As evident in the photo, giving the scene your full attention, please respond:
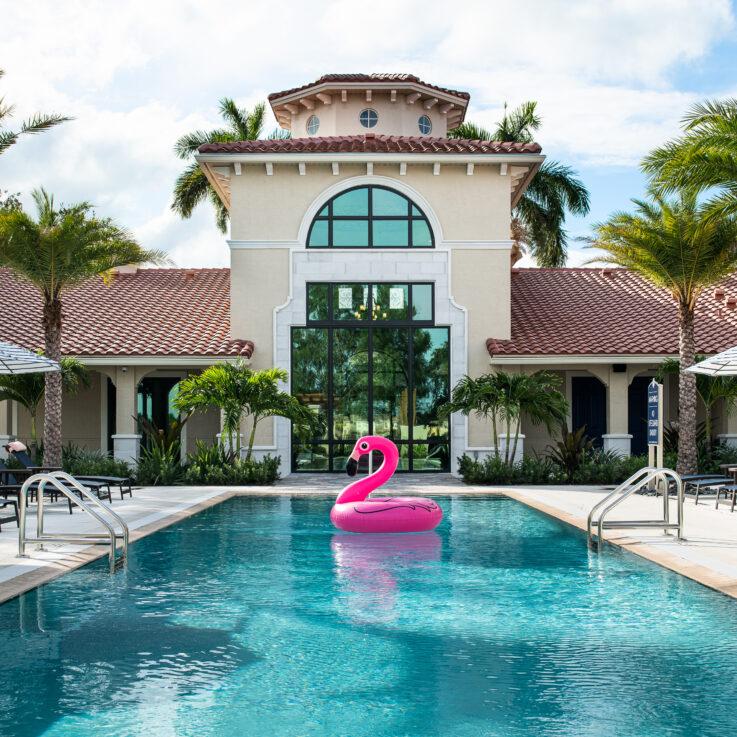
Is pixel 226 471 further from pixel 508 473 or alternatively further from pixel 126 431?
pixel 508 473

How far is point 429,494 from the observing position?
1764cm

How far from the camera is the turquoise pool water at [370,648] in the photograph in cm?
536

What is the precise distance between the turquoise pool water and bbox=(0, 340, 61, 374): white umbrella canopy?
3771mm

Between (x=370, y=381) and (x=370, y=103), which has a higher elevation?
(x=370, y=103)

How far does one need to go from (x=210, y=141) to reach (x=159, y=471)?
1926 cm

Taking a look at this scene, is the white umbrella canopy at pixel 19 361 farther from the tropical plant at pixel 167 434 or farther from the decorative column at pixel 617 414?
the decorative column at pixel 617 414

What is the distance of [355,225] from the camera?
2275 centimetres

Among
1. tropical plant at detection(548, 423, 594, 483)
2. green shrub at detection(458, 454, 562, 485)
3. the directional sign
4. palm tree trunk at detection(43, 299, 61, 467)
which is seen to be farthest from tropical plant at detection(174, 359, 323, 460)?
the directional sign

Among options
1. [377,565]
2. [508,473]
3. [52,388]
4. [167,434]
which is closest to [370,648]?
[377,565]

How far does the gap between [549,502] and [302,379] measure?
8695mm

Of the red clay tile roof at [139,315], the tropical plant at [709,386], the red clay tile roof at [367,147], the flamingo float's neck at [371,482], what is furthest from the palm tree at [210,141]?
the flamingo float's neck at [371,482]

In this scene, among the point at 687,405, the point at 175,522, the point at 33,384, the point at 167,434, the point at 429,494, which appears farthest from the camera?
the point at 167,434

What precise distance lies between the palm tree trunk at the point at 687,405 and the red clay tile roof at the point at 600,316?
2692 millimetres

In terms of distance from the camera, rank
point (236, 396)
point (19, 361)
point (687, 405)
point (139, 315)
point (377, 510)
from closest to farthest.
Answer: point (377, 510) → point (19, 361) → point (687, 405) → point (236, 396) → point (139, 315)
